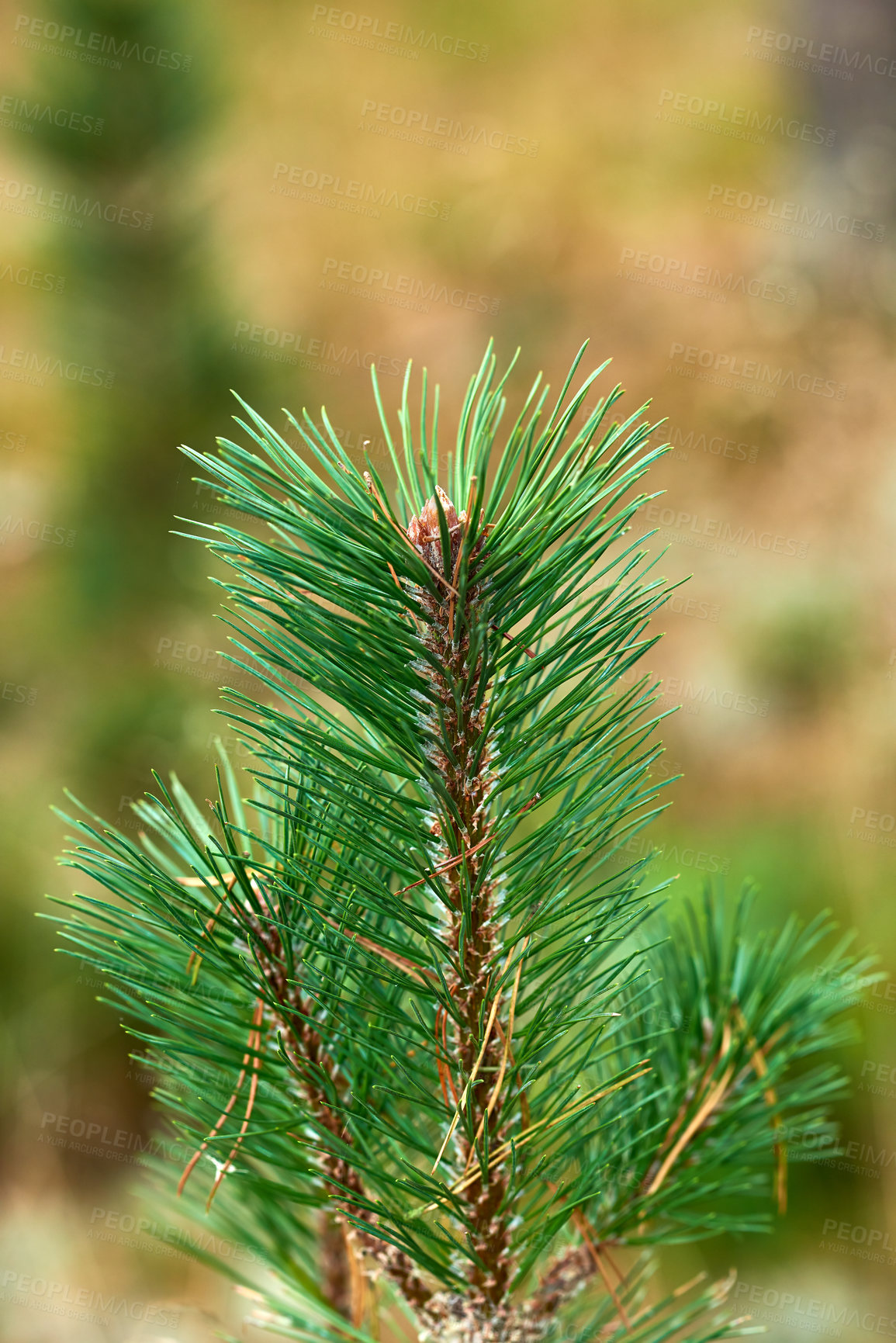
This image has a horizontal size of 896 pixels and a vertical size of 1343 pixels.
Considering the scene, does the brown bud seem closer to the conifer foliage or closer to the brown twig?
the conifer foliage

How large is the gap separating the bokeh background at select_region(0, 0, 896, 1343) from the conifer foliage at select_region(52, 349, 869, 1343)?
8.7 inches

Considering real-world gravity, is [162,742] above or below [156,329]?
below

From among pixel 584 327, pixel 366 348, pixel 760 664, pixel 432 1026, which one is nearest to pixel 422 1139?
pixel 432 1026

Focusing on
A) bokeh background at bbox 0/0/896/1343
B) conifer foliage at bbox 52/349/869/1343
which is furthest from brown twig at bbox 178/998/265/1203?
bokeh background at bbox 0/0/896/1343

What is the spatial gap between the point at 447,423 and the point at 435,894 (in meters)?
4.21

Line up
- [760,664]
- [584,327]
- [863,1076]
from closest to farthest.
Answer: [863,1076] < [760,664] < [584,327]

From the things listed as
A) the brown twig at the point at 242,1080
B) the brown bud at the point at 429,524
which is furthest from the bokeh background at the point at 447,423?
the brown bud at the point at 429,524

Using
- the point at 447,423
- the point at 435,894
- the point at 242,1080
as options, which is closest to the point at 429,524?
the point at 435,894

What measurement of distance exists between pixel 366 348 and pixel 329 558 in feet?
15.4

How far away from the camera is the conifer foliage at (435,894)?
31cm

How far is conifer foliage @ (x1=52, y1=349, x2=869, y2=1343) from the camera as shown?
1.03 ft

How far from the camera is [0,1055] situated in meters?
2.06

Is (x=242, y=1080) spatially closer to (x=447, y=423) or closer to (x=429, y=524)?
(x=429, y=524)

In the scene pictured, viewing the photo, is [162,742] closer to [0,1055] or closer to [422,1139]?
[0,1055]
